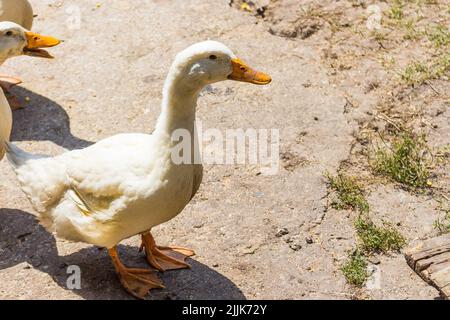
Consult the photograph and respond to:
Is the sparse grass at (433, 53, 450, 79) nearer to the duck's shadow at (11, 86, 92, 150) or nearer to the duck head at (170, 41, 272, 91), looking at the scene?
the duck head at (170, 41, 272, 91)

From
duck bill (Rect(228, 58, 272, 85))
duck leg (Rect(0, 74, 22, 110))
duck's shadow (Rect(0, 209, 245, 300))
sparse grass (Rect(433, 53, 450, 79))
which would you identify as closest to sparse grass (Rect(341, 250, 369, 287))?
duck's shadow (Rect(0, 209, 245, 300))

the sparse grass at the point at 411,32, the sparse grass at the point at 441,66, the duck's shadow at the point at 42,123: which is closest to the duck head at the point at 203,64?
the duck's shadow at the point at 42,123

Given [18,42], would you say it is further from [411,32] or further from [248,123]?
[411,32]

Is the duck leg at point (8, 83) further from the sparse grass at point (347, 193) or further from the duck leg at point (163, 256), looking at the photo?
the sparse grass at point (347, 193)

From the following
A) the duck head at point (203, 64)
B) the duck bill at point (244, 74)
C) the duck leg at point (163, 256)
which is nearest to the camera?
the duck head at point (203, 64)

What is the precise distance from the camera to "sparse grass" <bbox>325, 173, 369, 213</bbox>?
552cm

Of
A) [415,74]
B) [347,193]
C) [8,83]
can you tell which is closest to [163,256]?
[347,193]

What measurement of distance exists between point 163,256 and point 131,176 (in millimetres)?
885

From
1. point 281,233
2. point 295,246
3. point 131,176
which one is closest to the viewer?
point 131,176

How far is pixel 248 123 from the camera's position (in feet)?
21.1

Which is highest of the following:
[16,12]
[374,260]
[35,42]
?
[35,42]

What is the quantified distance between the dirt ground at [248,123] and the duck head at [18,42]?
0.99m

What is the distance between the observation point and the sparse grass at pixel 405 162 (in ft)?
18.7

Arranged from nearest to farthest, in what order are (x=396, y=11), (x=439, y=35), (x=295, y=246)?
(x=295, y=246), (x=439, y=35), (x=396, y=11)
